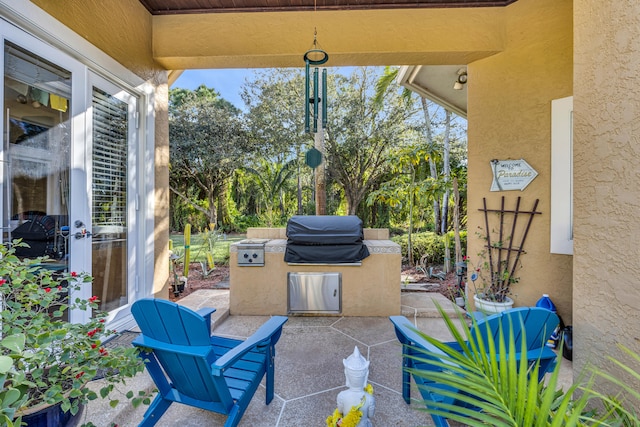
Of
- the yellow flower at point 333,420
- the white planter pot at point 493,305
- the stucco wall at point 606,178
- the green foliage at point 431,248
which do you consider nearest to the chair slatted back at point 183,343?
the yellow flower at point 333,420

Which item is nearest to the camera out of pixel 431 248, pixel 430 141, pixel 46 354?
pixel 46 354

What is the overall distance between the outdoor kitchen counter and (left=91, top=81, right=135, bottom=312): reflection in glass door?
1.25 metres

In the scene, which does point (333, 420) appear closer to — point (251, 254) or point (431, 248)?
point (251, 254)

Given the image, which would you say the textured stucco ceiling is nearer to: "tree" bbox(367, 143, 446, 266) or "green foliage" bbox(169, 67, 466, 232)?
"tree" bbox(367, 143, 446, 266)

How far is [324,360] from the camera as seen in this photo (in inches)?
112

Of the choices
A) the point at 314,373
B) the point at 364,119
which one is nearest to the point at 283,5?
the point at 314,373

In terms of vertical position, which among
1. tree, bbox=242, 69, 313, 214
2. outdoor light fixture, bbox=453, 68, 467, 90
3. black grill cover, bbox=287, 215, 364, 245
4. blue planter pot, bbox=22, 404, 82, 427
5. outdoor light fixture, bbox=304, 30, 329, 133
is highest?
tree, bbox=242, 69, 313, 214

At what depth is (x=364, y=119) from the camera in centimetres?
1070

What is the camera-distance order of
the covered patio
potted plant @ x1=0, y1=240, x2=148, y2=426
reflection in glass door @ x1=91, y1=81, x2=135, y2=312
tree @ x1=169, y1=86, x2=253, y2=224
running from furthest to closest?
tree @ x1=169, y1=86, x2=253, y2=224
reflection in glass door @ x1=91, y1=81, x2=135, y2=312
the covered patio
potted plant @ x1=0, y1=240, x2=148, y2=426

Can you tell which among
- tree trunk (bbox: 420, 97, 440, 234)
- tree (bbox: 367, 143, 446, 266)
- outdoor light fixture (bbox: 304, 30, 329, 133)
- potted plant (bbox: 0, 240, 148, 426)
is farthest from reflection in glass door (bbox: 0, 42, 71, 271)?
tree trunk (bbox: 420, 97, 440, 234)

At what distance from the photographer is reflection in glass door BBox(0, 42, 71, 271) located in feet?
7.27

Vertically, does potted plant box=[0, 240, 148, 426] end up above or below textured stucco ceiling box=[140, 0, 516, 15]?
below

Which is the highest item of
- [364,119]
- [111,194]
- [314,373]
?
[364,119]

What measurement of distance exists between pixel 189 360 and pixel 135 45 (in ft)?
12.0
